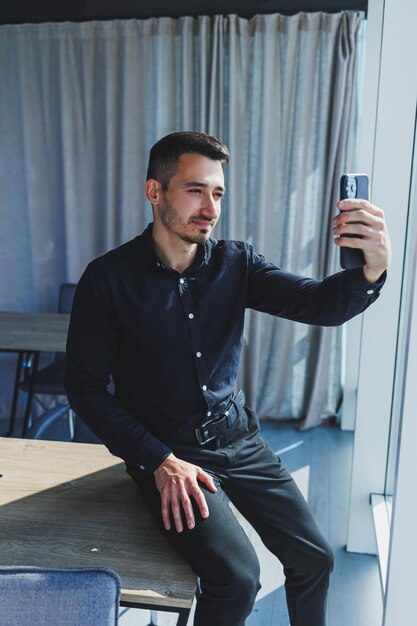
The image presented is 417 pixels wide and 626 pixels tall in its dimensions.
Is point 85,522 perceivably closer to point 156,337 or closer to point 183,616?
point 183,616

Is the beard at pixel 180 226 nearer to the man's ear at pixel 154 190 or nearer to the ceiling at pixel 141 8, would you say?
the man's ear at pixel 154 190

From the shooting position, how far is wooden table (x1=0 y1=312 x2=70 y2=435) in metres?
3.07

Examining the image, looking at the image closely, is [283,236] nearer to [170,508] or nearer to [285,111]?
[285,111]

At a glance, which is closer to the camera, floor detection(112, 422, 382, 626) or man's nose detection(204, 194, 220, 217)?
man's nose detection(204, 194, 220, 217)

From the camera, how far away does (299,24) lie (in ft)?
11.6

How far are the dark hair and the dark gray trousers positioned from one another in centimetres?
71

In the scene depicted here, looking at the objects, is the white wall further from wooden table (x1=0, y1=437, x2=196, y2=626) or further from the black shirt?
wooden table (x1=0, y1=437, x2=196, y2=626)

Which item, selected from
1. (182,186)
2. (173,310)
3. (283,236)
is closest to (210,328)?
(173,310)

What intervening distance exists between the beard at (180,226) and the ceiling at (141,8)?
236 centimetres

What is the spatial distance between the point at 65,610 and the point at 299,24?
3379 millimetres

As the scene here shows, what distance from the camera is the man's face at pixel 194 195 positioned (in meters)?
1.70

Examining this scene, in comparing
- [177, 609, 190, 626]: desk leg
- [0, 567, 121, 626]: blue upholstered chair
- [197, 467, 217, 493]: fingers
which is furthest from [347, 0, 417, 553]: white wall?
[0, 567, 121, 626]: blue upholstered chair

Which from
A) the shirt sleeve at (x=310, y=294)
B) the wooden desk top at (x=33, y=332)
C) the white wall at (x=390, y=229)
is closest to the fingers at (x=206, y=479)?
the shirt sleeve at (x=310, y=294)

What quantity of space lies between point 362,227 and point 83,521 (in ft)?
3.01
